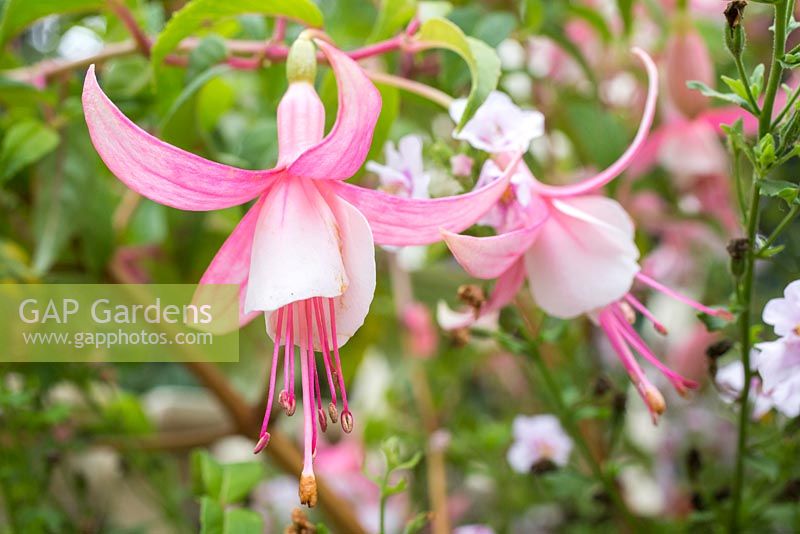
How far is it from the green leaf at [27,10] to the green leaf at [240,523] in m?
0.29

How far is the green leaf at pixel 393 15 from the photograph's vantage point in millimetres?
420

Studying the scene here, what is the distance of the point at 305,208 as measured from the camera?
32 cm

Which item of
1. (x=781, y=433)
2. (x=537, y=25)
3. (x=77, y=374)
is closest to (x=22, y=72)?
(x=77, y=374)

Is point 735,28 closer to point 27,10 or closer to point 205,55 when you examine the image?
point 205,55

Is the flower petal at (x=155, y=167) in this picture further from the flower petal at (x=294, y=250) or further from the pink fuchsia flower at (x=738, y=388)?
the pink fuchsia flower at (x=738, y=388)

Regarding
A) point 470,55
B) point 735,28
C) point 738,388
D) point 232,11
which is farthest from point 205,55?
point 738,388

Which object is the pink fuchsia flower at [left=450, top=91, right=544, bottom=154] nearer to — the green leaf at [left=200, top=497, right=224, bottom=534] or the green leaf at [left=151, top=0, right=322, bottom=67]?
the green leaf at [left=151, top=0, right=322, bottom=67]

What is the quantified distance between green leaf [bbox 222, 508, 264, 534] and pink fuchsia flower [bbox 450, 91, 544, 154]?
0.67ft

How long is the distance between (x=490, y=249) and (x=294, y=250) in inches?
3.1

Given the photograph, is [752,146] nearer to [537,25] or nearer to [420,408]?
[537,25]

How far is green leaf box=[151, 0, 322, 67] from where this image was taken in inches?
14.4

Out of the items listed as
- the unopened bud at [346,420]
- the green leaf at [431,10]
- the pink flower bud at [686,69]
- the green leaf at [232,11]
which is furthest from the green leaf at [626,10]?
the unopened bud at [346,420]

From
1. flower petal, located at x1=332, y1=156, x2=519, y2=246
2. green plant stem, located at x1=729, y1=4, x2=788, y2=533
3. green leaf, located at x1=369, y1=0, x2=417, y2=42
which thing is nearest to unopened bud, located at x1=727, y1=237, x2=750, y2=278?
green plant stem, located at x1=729, y1=4, x2=788, y2=533

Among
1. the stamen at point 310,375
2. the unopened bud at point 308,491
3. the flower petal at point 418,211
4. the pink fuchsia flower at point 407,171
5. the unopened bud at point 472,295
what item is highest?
the pink fuchsia flower at point 407,171
